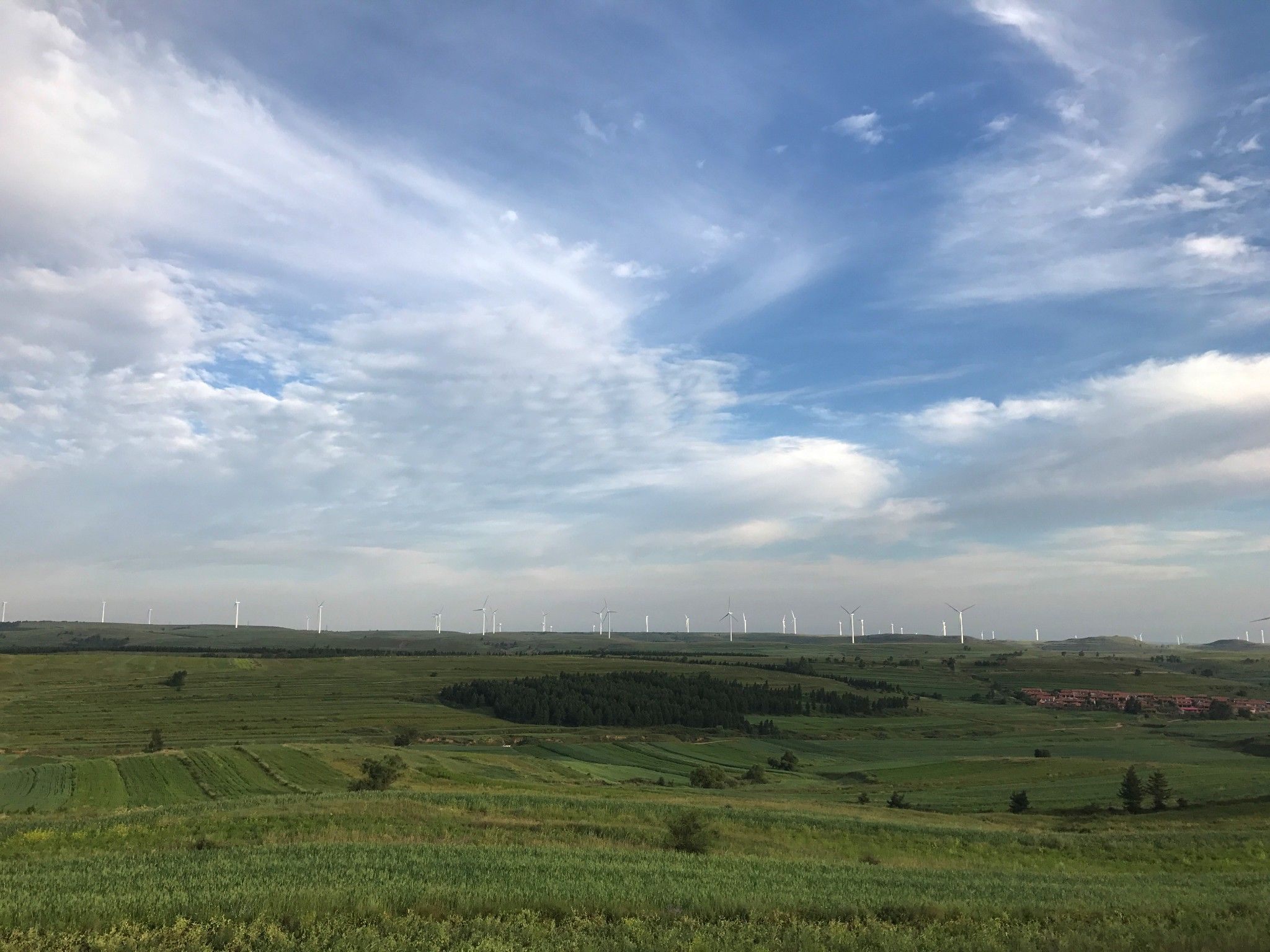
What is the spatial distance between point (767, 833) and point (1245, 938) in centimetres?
2683

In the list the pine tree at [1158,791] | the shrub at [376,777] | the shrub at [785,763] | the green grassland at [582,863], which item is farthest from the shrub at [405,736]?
the pine tree at [1158,791]

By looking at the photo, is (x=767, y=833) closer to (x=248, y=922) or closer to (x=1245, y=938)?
(x=1245, y=938)

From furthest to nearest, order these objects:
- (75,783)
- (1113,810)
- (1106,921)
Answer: (75,783)
(1113,810)
(1106,921)

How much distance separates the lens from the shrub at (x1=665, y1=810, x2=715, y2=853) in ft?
108

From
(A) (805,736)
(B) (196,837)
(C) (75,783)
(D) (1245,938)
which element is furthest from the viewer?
(A) (805,736)

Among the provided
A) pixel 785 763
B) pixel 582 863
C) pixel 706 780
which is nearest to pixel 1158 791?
pixel 706 780

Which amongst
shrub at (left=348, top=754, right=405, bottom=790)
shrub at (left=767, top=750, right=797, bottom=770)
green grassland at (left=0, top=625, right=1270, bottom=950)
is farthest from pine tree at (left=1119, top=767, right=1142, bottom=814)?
shrub at (left=767, top=750, right=797, bottom=770)

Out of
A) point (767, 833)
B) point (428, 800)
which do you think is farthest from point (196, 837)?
point (767, 833)

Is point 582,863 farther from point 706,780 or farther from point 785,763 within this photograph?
point 785,763

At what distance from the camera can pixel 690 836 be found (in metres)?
33.6

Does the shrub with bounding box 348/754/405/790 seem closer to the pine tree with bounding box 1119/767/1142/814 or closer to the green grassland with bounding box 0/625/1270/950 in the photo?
the green grassland with bounding box 0/625/1270/950

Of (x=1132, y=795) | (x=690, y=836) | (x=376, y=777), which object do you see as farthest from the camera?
(x=1132, y=795)

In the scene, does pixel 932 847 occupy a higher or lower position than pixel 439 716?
higher

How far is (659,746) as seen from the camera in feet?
486
